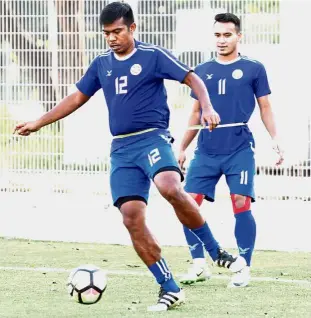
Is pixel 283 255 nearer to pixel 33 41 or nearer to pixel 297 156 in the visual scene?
pixel 297 156

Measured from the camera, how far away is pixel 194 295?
9352 mm

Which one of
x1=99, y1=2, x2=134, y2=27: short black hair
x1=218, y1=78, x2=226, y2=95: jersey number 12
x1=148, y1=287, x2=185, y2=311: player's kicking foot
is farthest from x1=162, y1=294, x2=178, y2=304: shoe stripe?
x1=218, y1=78, x2=226, y2=95: jersey number 12

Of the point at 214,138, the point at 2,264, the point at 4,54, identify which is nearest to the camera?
the point at 214,138

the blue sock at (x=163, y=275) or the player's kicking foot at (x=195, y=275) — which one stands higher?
the blue sock at (x=163, y=275)

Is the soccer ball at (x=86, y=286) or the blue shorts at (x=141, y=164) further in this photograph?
the blue shorts at (x=141, y=164)

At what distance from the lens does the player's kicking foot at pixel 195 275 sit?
33.0 ft

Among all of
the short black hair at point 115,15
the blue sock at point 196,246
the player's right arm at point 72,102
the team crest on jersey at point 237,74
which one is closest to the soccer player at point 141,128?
the short black hair at point 115,15

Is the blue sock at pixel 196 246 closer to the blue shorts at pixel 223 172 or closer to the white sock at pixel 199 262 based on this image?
the white sock at pixel 199 262

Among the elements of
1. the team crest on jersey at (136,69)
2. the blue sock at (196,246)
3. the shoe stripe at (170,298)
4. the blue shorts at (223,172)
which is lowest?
the shoe stripe at (170,298)

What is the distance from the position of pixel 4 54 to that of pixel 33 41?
489mm

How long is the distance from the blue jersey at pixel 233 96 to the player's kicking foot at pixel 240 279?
1.00m

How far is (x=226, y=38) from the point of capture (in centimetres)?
1030

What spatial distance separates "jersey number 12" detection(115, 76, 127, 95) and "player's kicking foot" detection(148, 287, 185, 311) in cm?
137

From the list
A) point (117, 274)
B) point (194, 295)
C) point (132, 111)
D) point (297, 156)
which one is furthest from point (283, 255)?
point (297, 156)
